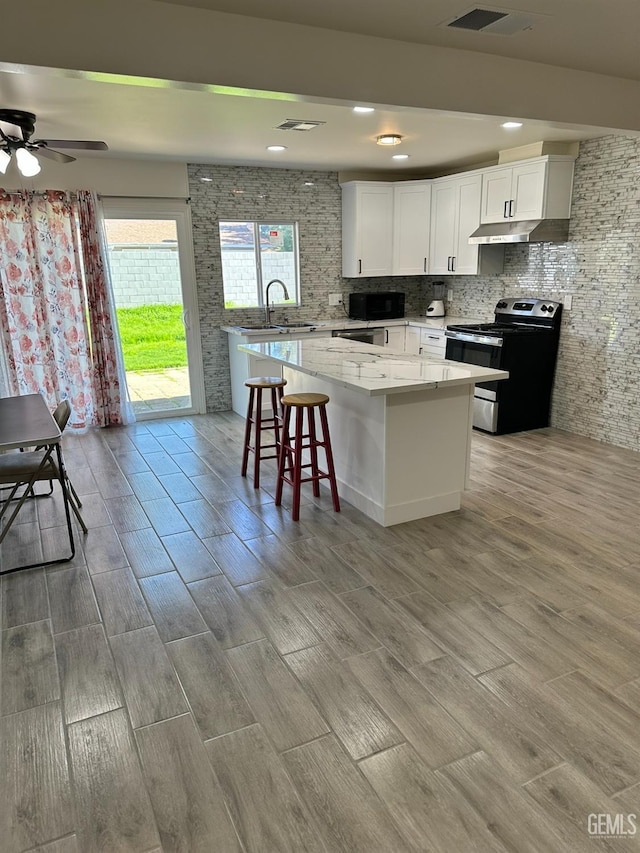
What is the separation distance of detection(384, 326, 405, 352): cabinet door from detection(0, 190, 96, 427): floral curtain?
3.12m

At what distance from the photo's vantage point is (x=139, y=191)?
Result: 5.54m

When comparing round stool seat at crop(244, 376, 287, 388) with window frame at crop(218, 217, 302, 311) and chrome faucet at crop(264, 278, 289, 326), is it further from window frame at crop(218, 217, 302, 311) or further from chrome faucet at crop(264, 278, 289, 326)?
window frame at crop(218, 217, 302, 311)

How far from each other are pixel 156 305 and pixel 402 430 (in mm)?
3548

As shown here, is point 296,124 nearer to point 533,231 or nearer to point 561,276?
point 533,231

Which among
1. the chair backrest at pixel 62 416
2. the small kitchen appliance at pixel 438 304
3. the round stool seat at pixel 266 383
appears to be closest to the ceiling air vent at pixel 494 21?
the round stool seat at pixel 266 383

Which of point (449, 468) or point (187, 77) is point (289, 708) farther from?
point (187, 77)

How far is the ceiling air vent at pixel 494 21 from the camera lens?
7.79 ft

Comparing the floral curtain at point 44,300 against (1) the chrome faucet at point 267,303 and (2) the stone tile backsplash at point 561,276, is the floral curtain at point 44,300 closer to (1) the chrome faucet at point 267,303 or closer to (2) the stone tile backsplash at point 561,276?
(2) the stone tile backsplash at point 561,276

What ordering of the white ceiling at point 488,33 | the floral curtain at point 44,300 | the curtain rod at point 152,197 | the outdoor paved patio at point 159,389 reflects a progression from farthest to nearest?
the outdoor paved patio at point 159,389 < the curtain rod at point 152,197 < the floral curtain at point 44,300 < the white ceiling at point 488,33

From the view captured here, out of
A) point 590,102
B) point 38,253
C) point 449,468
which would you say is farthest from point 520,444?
point 38,253

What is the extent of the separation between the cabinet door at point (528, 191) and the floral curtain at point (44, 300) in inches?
159

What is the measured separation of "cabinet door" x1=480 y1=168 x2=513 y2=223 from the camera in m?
5.22

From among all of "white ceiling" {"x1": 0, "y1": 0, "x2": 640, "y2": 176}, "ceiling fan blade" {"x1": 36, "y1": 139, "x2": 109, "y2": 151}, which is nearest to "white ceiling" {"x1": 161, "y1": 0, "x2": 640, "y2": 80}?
"white ceiling" {"x1": 0, "y1": 0, "x2": 640, "y2": 176}

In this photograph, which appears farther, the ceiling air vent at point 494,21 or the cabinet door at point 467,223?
the cabinet door at point 467,223
